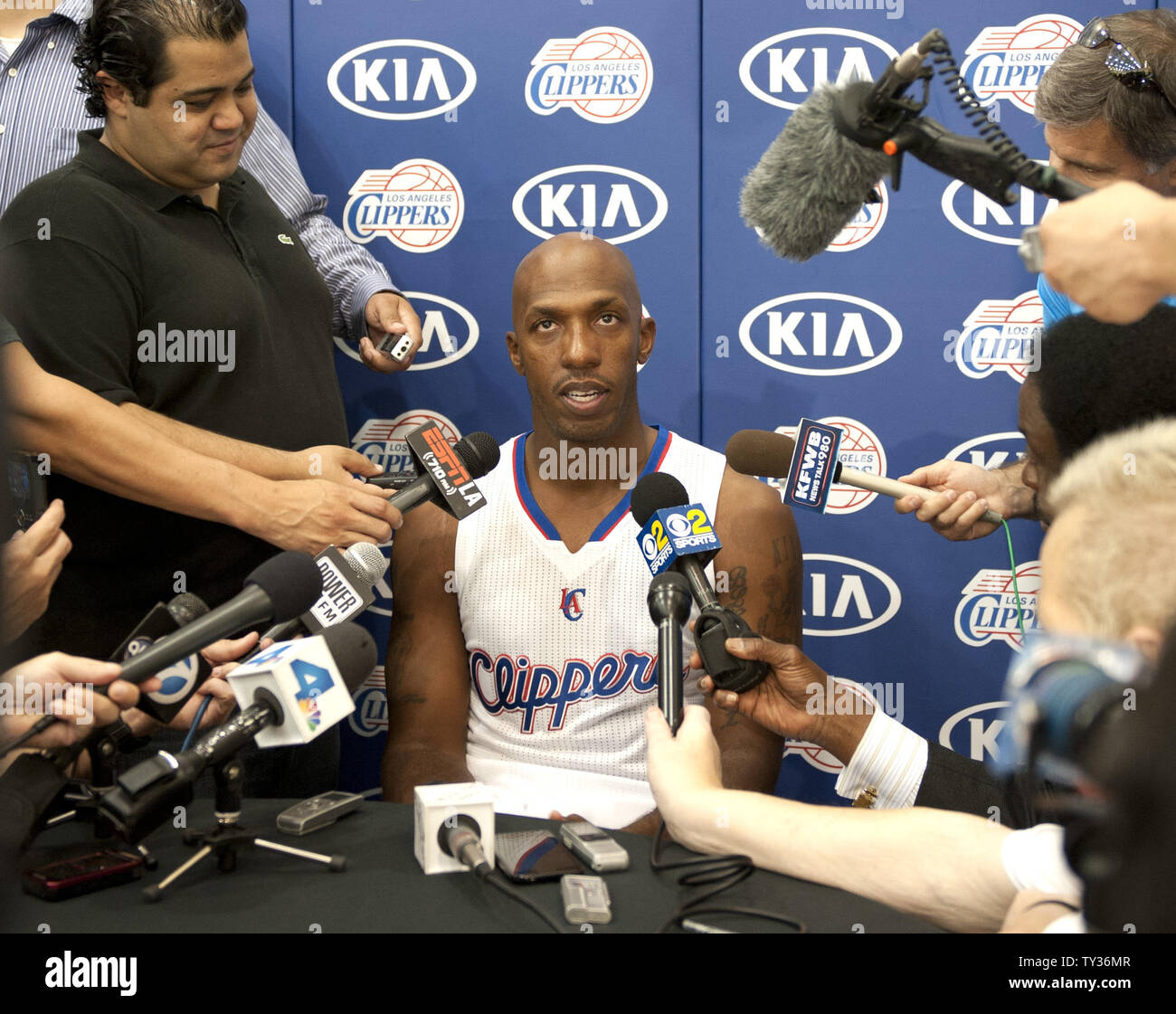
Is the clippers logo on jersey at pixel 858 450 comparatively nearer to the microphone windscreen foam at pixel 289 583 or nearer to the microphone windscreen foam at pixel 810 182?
the microphone windscreen foam at pixel 810 182

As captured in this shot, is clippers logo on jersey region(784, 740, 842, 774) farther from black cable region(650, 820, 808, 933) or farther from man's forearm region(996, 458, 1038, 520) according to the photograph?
black cable region(650, 820, 808, 933)

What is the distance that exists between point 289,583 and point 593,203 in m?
1.83

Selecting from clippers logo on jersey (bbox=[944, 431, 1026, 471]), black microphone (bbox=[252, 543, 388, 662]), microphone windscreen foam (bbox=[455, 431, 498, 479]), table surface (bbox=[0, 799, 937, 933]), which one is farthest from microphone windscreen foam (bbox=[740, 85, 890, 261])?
clippers logo on jersey (bbox=[944, 431, 1026, 471])

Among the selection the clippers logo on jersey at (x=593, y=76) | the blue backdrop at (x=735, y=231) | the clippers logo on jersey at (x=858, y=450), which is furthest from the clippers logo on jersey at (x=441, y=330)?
the clippers logo on jersey at (x=858, y=450)

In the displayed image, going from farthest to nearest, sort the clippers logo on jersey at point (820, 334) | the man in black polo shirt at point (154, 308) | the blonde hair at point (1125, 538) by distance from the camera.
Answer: the clippers logo on jersey at point (820, 334) < the man in black polo shirt at point (154, 308) < the blonde hair at point (1125, 538)

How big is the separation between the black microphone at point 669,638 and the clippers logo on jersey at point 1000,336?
64.6 inches

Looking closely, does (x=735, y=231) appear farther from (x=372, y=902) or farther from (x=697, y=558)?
(x=372, y=902)

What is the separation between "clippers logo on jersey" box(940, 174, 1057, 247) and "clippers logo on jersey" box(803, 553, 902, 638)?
2.97ft

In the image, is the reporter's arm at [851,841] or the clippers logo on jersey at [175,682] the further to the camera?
the clippers logo on jersey at [175,682]

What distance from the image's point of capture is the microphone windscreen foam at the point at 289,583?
128 cm

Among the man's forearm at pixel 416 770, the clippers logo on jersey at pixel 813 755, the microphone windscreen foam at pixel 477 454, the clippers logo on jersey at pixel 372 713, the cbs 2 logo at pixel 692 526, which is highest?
the microphone windscreen foam at pixel 477 454

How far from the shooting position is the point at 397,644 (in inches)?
94.0

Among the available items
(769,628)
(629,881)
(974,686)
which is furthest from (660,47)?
(629,881)

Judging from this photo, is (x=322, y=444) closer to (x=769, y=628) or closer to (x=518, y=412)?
(x=518, y=412)
